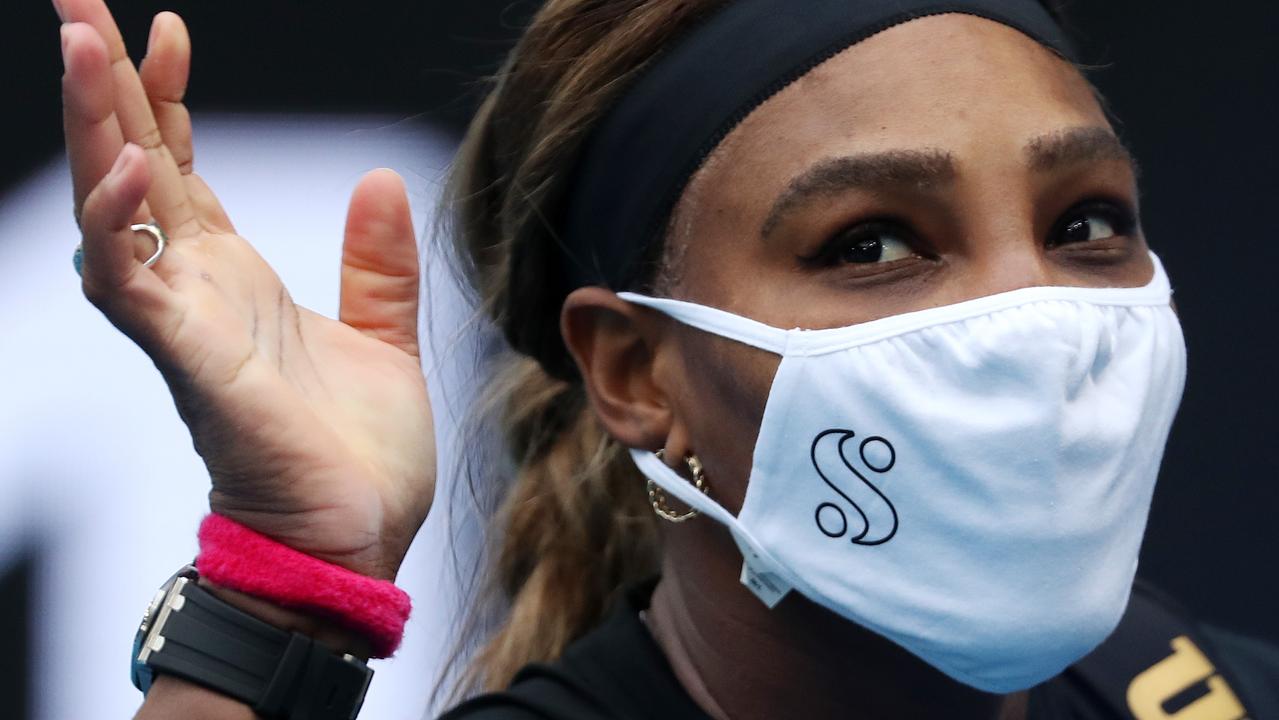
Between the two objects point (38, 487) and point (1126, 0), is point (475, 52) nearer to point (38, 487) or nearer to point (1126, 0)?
point (38, 487)

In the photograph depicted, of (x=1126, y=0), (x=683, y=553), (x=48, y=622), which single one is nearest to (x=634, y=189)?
(x=683, y=553)

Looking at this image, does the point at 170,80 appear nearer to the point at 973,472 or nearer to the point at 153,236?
the point at 153,236

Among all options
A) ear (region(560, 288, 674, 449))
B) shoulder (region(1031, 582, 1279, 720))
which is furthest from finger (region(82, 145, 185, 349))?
shoulder (region(1031, 582, 1279, 720))

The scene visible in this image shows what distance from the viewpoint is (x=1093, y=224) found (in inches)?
72.4

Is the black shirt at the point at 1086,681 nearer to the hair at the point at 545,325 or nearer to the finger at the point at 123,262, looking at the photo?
the hair at the point at 545,325

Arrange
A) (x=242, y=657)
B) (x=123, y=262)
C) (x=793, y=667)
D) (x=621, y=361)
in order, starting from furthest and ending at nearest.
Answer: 1. (x=621, y=361)
2. (x=793, y=667)
3. (x=242, y=657)
4. (x=123, y=262)

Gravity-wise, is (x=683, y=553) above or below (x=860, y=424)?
below

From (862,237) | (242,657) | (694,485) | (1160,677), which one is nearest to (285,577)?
(242,657)

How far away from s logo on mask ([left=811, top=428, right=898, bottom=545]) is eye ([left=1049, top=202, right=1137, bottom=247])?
0.35m

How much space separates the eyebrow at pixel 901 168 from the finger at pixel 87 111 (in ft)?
2.37

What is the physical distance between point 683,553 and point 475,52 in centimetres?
145

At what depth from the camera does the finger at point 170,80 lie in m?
1.71

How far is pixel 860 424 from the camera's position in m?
1.67

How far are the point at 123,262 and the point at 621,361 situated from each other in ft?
2.20
